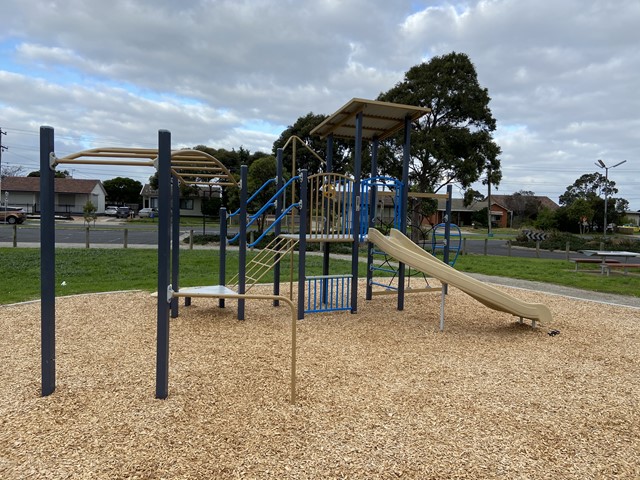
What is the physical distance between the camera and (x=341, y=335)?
18.1 feet

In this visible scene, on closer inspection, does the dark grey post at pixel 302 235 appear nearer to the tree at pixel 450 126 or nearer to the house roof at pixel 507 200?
the tree at pixel 450 126

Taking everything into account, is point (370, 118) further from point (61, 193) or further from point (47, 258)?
point (61, 193)

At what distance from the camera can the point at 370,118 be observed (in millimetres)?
6895

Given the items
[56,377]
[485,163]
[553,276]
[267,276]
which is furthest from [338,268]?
[485,163]

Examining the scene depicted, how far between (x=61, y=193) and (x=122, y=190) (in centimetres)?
1071

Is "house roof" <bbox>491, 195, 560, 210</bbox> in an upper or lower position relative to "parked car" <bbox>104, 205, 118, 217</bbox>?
upper

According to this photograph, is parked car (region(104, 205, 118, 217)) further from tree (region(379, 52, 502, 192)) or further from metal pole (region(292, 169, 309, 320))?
metal pole (region(292, 169, 309, 320))

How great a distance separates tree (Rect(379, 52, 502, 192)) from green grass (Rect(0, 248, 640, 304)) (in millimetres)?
7239

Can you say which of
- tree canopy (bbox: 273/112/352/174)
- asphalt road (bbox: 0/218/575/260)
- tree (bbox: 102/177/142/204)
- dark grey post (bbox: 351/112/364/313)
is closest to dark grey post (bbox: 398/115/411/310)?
dark grey post (bbox: 351/112/364/313)

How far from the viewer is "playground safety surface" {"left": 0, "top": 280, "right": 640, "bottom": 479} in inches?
104

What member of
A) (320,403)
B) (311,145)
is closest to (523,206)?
(311,145)

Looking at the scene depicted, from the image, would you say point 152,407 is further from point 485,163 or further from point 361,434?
point 485,163

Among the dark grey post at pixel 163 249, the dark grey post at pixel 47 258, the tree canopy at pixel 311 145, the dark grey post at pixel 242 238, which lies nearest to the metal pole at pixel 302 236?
the dark grey post at pixel 242 238

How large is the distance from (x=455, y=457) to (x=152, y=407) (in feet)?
6.93
